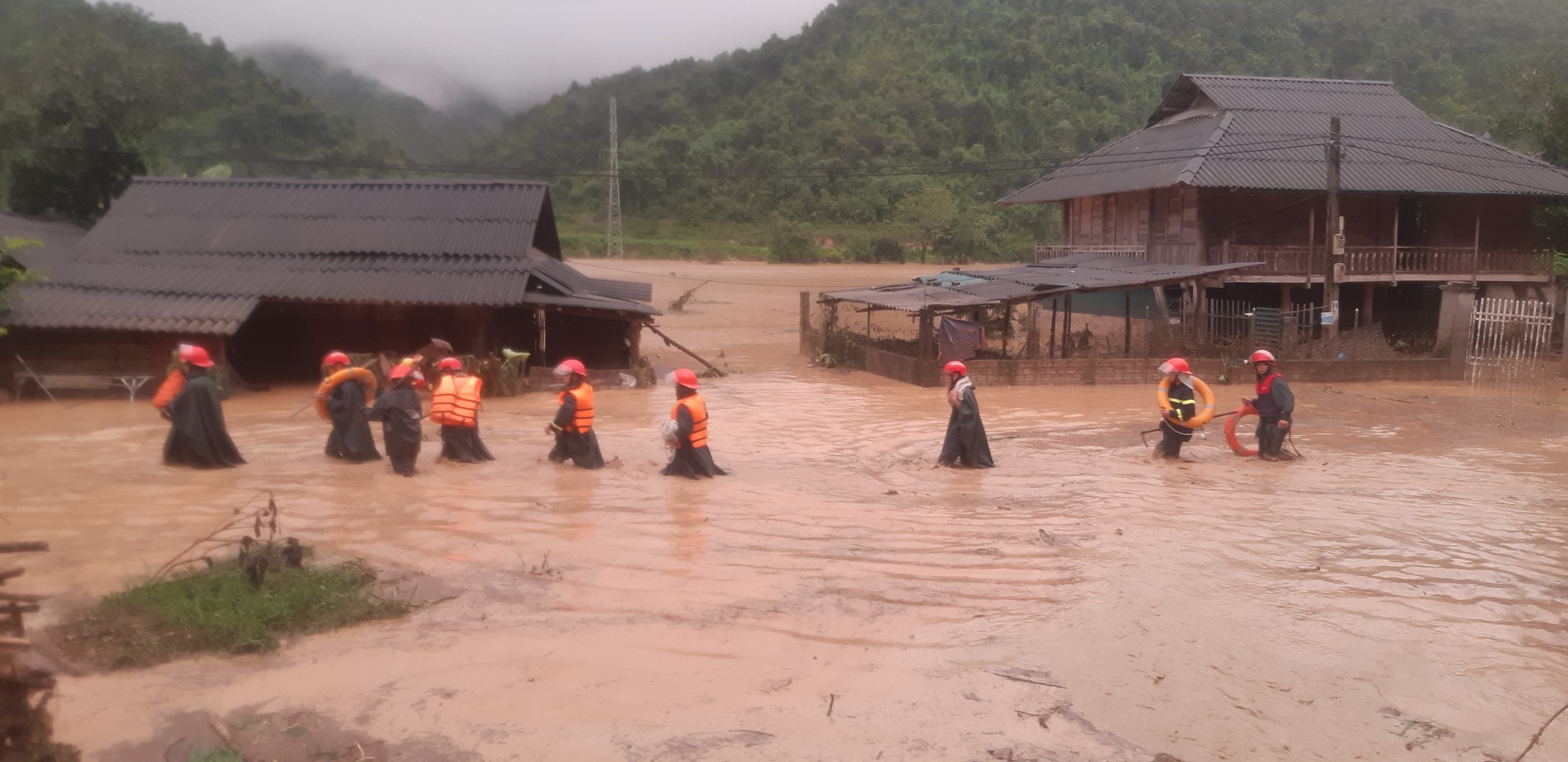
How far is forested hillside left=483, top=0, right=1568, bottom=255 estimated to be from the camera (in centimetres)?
5609

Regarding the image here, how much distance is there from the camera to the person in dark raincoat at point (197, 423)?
1068cm

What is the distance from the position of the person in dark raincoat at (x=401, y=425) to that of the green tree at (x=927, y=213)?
42816 millimetres

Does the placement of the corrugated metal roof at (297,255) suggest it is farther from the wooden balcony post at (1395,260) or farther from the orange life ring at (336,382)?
the wooden balcony post at (1395,260)

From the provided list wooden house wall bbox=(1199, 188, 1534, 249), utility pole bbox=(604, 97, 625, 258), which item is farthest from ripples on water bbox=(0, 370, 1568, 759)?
utility pole bbox=(604, 97, 625, 258)

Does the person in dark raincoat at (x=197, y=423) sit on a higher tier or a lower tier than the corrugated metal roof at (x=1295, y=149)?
lower

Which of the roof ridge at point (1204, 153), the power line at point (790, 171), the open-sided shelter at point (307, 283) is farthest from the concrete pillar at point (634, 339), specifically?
the power line at point (790, 171)

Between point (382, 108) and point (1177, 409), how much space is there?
2873 inches

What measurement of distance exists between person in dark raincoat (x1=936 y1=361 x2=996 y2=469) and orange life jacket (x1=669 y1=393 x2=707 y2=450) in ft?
8.64

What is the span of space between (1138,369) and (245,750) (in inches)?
718

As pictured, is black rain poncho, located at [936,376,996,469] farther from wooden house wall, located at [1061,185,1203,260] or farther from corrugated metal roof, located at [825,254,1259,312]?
wooden house wall, located at [1061,185,1203,260]

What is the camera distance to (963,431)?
1210 centimetres

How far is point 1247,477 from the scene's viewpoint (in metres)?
11.8

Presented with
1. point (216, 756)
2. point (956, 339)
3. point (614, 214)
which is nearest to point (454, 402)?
point (216, 756)

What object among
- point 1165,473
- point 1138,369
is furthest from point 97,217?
point 1165,473
